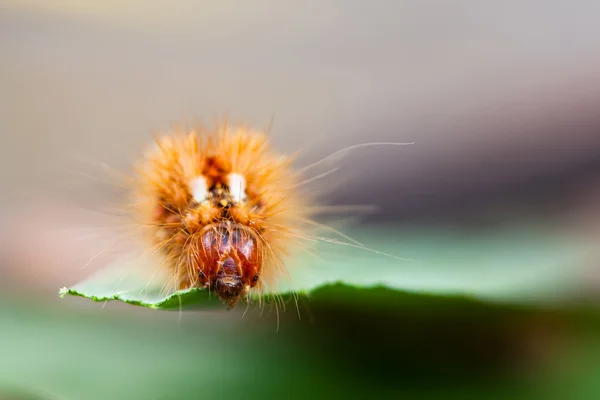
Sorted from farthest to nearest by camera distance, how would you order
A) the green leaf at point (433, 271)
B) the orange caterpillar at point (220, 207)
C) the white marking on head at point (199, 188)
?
the white marking on head at point (199, 188) < the orange caterpillar at point (220, 207) < the green leaf at point (433, 271)

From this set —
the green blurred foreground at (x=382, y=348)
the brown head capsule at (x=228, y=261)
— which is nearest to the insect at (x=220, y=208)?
the brown head capsule at (x=228, y=261)

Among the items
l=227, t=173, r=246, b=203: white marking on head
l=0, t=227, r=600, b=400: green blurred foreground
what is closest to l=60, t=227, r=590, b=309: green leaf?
l=0, t=227, r=600, b=400: green blurred foreground

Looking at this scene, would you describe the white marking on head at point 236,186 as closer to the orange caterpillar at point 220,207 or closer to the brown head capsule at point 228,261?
the orange caterpillar at point 220,207

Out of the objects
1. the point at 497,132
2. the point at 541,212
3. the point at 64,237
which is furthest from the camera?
the point at 497,132

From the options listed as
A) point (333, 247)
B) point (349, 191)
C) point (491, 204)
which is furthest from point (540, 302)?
point (349, 191)

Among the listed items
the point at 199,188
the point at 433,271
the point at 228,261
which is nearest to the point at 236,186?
the point at 199,188

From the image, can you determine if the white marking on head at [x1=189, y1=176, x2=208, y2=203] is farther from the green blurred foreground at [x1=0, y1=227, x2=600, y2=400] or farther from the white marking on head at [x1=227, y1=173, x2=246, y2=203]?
the green blurred foreground at [x1=0, y1=227, x2=600, y2=400]

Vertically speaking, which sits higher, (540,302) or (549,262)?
(549,262)

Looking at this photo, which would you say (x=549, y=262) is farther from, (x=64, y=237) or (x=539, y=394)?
(x=64, y=237)
